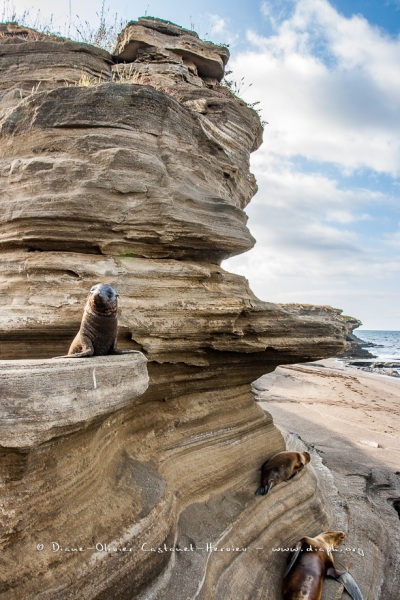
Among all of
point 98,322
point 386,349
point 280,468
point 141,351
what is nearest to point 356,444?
point 280,468

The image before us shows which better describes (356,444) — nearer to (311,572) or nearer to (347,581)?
(347,581)

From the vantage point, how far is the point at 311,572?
489 centimetres

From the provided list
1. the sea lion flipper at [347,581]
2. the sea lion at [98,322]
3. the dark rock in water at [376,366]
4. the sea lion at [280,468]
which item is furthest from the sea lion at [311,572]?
the dark rock in water at [376,366]

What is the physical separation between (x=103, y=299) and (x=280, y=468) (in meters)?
3.97

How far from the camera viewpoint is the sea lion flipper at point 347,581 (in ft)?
16.0

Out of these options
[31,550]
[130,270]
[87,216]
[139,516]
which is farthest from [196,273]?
[31,550]

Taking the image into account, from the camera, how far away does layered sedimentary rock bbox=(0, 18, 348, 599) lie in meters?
3.50

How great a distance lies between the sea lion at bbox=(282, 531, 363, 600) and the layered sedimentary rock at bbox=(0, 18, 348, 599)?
0.21 m

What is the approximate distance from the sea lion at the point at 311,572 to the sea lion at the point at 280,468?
84cm

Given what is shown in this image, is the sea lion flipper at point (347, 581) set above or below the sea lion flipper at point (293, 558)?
below

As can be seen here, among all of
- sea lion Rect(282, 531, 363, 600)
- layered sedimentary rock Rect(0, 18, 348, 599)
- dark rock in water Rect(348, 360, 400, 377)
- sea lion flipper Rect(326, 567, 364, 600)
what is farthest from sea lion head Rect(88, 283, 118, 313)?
dark rock in water Rect(348, 360, 400, 377)

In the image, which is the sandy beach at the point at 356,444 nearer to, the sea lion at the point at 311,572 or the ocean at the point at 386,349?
the sea lion at the point at 311,572

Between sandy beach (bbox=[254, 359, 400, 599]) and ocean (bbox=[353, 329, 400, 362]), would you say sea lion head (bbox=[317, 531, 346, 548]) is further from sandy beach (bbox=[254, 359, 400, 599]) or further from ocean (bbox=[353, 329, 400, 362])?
ocean (bbox=[353, 329, 400, 362])

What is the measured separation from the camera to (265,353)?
686 centimetres
